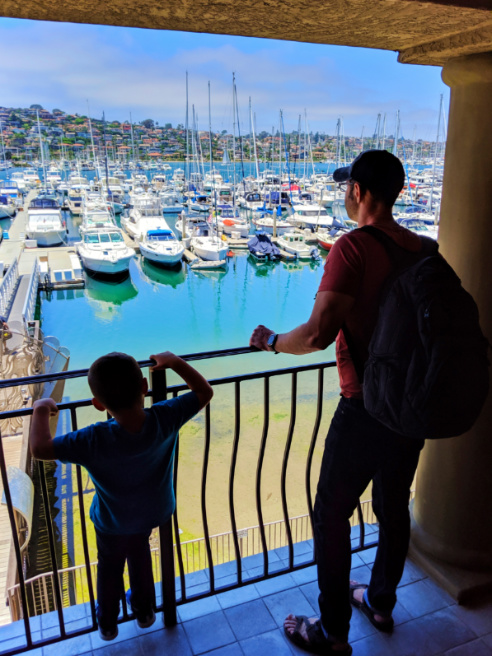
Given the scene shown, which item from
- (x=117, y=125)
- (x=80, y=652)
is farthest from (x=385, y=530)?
(x=117, y=125)

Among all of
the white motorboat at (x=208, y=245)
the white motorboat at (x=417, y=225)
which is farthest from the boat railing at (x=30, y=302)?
the white motorboat at (x=417, y=225)

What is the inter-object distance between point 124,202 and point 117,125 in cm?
2800

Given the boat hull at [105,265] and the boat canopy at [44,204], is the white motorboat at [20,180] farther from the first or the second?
the boat hull at [105,265]

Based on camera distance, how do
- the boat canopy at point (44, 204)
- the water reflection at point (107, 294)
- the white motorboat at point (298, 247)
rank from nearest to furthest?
the water reflection at point (107, 294)
the white motorboat at point (298, 247)
the boat canopy at point (44, 204)

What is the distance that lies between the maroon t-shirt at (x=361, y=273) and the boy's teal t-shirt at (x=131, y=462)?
0.59 metres

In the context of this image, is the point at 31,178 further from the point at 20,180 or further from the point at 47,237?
the point at 47,237

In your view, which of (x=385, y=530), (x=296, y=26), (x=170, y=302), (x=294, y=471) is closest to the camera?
(x=296, y=26)

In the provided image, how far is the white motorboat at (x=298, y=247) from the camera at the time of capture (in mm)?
33938

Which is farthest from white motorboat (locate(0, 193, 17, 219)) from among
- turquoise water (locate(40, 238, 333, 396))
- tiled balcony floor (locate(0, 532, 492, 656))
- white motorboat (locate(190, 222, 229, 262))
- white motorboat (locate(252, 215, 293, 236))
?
tiled balcony floor (locate(0, 532, 492, 656))

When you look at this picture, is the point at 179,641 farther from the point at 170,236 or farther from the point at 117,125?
the point at 117,125

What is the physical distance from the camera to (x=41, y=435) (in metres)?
1.48

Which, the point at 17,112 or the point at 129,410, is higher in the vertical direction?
the point at 17,112

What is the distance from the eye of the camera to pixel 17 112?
69.3m

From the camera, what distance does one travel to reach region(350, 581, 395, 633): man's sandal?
199cm
